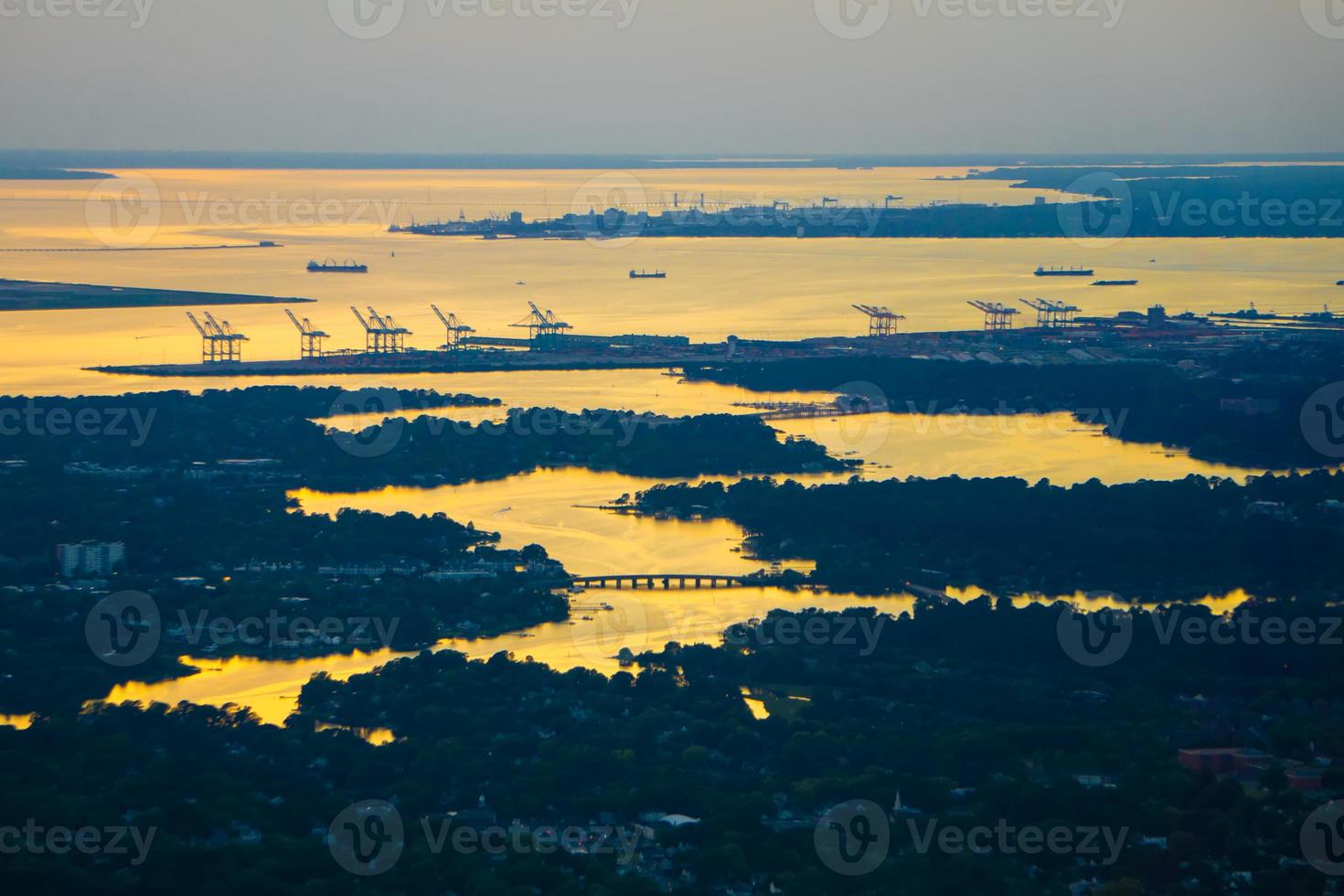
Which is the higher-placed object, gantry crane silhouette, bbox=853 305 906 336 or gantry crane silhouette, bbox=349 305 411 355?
gantry crane silhouette, bbox=853 305 906 336

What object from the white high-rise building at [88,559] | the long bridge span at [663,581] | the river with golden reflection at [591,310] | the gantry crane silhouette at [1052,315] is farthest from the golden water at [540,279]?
the long bridge span at [663,581]

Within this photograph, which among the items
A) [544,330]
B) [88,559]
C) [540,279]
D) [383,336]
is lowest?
[88,559]

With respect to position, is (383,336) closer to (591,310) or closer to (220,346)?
(220,346)

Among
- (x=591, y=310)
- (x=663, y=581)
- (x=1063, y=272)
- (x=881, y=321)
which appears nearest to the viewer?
(x=663, y=581)

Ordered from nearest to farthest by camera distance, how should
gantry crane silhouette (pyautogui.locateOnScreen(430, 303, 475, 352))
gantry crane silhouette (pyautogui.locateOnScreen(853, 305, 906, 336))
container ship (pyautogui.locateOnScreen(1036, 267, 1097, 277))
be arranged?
gantry crane silhouette (pyautogui.locateOnScreen(430, 303, 475, 352)) → gantry crane silhouette (pyautogui.locateOnScreen(853, 305, 906, 336)) → container ship (pyautogui.locateOnScreen(1036, 267, 1097, 277))

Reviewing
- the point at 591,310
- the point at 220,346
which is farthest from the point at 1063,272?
the point at 220,346

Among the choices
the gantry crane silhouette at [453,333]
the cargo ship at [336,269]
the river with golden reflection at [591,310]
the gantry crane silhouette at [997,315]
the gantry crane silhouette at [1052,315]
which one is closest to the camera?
the river with golden reflection at [591,310]

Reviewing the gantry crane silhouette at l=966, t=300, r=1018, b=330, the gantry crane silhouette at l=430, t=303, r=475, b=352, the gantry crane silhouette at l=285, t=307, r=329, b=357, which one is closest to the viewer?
the gantry crane silhouette at l=285, t=307, r=329, b=357

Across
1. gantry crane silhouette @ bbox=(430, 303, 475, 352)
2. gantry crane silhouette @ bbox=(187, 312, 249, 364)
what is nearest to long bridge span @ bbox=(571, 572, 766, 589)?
gantry crane silhouette @ bbox=(187, 312, 249, 364)

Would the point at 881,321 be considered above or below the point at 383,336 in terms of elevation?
above

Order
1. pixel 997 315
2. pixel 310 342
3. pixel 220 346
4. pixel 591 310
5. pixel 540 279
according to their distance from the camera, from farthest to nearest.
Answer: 1. pixel 540 279
2. pixel 591 310
3. pixel 997 315
4. pixel 310 342
5. pixel 220 346

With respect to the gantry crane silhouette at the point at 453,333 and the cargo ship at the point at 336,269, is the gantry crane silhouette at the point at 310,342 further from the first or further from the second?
the cargo ship at the point at 336,269

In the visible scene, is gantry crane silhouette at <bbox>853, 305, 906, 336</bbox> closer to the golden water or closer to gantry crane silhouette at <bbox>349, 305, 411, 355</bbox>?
the golden water
